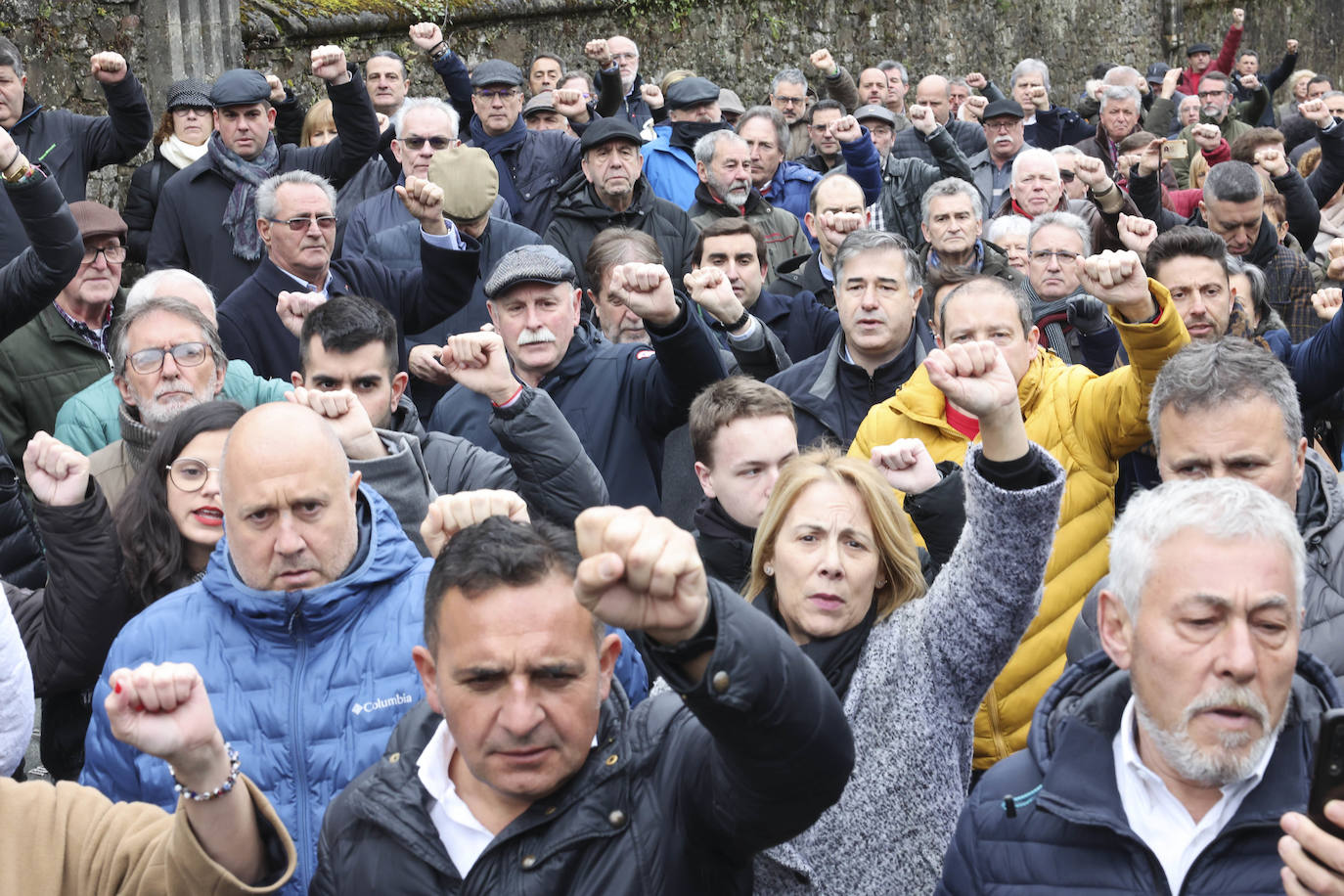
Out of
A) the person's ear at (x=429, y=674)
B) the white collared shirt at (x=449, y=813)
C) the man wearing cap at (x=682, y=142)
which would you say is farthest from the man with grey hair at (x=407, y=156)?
the white collared shirt at (x=449, y=813)

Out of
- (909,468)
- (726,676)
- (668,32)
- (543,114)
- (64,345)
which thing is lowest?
(668,32)

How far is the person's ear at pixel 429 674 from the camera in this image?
2486mm

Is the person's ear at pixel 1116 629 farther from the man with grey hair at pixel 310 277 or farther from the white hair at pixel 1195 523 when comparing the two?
the man with grey hair at pixel 310 277

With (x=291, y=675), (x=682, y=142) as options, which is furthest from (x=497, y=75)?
(x=291, y=675)

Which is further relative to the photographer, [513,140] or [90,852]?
[513,140]

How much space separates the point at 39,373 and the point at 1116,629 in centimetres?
447

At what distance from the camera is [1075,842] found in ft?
7.97

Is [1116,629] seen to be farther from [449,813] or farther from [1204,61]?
[1204,61]

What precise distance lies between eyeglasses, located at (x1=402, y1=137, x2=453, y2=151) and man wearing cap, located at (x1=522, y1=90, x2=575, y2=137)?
1959 mm

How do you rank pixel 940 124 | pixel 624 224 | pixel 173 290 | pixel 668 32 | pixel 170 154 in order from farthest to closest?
pixel 668 32 < pixel 940 124 < pixel 170 154 < pixel 624 224 < pixel 173 290

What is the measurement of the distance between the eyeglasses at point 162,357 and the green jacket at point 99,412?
0.17m

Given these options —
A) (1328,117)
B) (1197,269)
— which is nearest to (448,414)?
(1197,269)

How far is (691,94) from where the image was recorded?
31.5ft

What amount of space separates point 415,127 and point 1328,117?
5.80 meters
